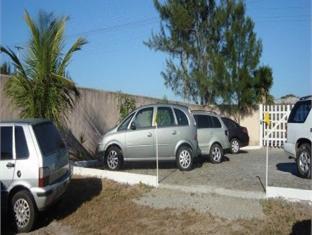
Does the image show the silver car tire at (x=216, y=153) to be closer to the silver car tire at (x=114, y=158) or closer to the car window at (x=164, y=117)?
the car window at (x=164, y=117)

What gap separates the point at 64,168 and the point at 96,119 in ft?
31.9

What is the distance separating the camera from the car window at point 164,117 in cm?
1350

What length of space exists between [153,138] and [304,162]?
4044mm

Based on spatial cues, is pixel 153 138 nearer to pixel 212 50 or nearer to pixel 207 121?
pixel 207 121

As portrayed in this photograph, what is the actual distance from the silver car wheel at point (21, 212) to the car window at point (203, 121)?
8.39m

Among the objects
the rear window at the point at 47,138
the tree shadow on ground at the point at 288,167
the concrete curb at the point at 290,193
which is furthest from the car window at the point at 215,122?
the rear window at the point at 47,138

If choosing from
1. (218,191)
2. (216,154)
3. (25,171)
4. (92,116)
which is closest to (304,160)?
(218,191)

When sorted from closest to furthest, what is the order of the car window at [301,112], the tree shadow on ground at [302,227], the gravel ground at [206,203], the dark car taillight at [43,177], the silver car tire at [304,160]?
the tree shadow on ground at [302,227], the dark car taillight at [43,177], the gravel ground at [206,203], the silver car tire at [304,160], the car window at [301,112]

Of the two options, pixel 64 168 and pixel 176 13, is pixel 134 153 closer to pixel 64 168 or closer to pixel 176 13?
pixel 64 168

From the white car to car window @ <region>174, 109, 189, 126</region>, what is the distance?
2792 mm

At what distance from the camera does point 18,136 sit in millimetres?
8617

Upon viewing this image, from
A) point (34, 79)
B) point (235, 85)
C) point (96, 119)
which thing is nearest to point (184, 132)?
point (34, 79)

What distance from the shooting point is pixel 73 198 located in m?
11.0

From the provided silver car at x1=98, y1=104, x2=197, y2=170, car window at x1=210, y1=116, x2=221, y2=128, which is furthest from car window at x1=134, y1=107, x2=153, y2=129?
car window at x1=210, y1=116, x2=221, y2=128
